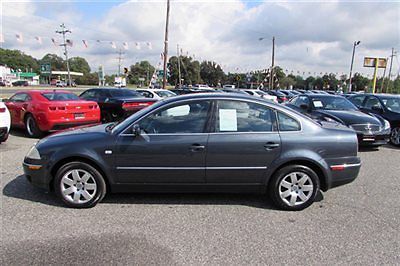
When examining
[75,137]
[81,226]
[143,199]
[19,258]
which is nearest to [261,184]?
[143,199]

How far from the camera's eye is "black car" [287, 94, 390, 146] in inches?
285

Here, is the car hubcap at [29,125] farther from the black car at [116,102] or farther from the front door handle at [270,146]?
the front door handle at [270,146]

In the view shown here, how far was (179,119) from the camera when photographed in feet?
12.2

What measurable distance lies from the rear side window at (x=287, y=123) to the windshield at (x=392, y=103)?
6.78 m

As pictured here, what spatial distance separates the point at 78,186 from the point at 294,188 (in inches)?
112

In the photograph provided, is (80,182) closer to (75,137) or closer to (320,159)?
(75,137)

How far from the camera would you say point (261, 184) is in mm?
3725

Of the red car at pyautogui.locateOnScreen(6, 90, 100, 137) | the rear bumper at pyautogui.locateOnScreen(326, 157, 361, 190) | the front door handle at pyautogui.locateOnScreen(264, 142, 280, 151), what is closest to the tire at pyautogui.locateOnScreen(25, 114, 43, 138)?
the red car at pyautogui.locateOnScreen(6, 90, 100, 137)

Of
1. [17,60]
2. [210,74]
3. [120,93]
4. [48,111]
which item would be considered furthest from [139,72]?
[48,111]

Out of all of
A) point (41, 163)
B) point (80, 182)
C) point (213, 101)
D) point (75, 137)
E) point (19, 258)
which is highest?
point (213, 101)

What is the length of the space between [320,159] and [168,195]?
2178 mm

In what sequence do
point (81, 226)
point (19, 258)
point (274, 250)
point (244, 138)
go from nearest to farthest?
point (19, 258)
point (274, 250)
point (81, 226)
point (244, 138)

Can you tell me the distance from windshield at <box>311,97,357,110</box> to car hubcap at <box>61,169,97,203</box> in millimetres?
7186

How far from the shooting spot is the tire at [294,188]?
3705 millimetres
